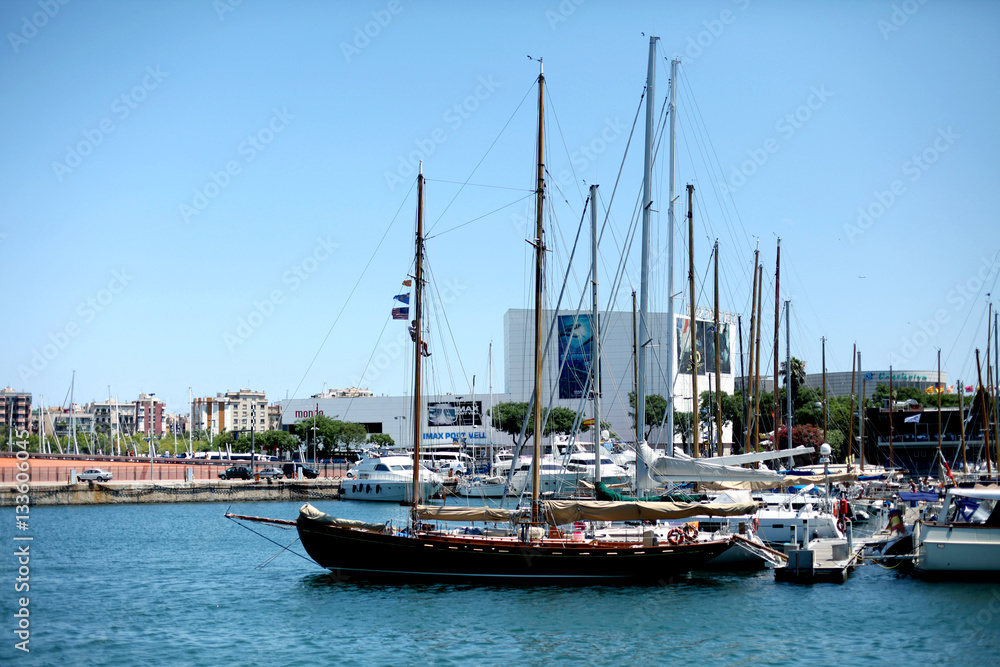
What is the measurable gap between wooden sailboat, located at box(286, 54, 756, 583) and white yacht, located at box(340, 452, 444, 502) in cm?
3817

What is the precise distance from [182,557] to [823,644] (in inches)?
1091

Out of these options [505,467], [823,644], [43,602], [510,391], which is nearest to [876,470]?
[505,467]

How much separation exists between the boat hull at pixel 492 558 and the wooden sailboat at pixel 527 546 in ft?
0.11

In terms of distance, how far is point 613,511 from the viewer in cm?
3167

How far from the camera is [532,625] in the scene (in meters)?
25.9

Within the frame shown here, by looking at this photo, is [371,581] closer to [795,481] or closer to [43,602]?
[43,602]

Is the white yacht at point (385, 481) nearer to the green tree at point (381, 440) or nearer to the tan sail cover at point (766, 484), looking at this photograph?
the tan sail cover at point (766, 484)

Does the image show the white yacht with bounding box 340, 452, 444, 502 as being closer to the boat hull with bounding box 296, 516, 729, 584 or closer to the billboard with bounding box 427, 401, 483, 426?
the boat hull with bounding box 296, 516, 729, 584

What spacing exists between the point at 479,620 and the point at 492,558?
4538mm

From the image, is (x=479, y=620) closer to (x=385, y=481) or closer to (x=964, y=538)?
(x=964, y=538)

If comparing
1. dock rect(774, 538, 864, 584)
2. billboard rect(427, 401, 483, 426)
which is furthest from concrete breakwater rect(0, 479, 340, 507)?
billboard rect(427, 401, 483, 426)

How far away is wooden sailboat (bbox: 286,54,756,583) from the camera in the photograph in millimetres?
31078

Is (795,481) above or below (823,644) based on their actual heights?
above

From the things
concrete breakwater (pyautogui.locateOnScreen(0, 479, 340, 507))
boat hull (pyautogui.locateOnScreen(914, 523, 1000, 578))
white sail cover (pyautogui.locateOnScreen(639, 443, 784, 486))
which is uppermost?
white sail cover (pyautogui.locateOnScreen(639, 443, 784, 486))
